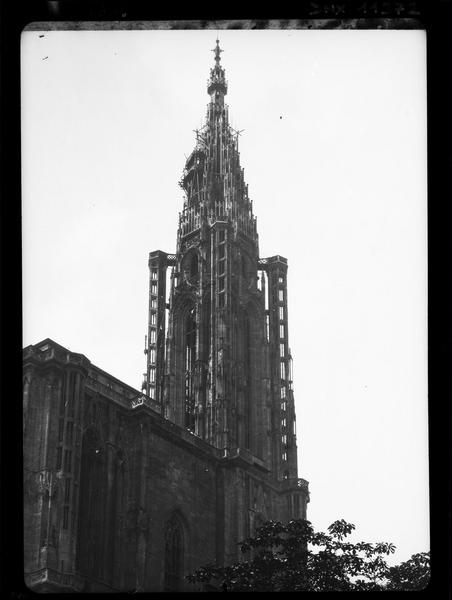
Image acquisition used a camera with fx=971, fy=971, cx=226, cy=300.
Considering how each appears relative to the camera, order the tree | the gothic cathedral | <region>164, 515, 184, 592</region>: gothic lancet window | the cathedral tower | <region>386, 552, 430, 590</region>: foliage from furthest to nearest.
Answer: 1. the cathedral tower
2. <region>164, 515, 184, 592</region>: gothic lancet window
3. the gothic cathedral
4. the tree
5. <region>386, 552, 430, 590</region>: foliage

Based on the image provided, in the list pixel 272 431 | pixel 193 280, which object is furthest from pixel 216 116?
pixel 272 431

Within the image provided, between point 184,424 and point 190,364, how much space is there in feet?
10.6

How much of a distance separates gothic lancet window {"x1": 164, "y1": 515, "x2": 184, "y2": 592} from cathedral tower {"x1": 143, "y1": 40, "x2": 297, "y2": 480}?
605 cm

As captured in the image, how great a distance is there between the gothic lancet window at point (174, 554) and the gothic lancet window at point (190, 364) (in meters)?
8.22

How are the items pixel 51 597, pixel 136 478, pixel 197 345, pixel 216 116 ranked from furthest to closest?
pixel 216 116 → pixel 197 345 → pixel 136 478 → pixel 51 597

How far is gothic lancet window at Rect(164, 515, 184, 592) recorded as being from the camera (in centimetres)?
3488

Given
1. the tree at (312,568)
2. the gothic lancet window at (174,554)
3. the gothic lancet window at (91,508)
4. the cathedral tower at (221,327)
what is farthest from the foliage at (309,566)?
Answer: the cathedral tower at (221,327)

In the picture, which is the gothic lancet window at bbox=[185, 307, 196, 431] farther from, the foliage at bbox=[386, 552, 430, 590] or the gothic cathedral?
the foliage at bbox=[386, 552, 430, 590]

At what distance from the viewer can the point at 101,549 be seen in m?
31.7

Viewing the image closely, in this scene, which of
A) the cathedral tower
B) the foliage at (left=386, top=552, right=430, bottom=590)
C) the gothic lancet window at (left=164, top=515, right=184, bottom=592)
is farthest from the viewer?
the cathedral tower

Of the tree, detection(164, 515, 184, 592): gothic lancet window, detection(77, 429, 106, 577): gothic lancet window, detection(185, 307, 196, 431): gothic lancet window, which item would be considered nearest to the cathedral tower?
detection(185, 307, 196, 431): gothic lancet window

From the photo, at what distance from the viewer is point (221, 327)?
44.7m

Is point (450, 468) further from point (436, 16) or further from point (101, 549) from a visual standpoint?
point (101, 549)

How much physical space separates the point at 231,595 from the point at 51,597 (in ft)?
2.53
